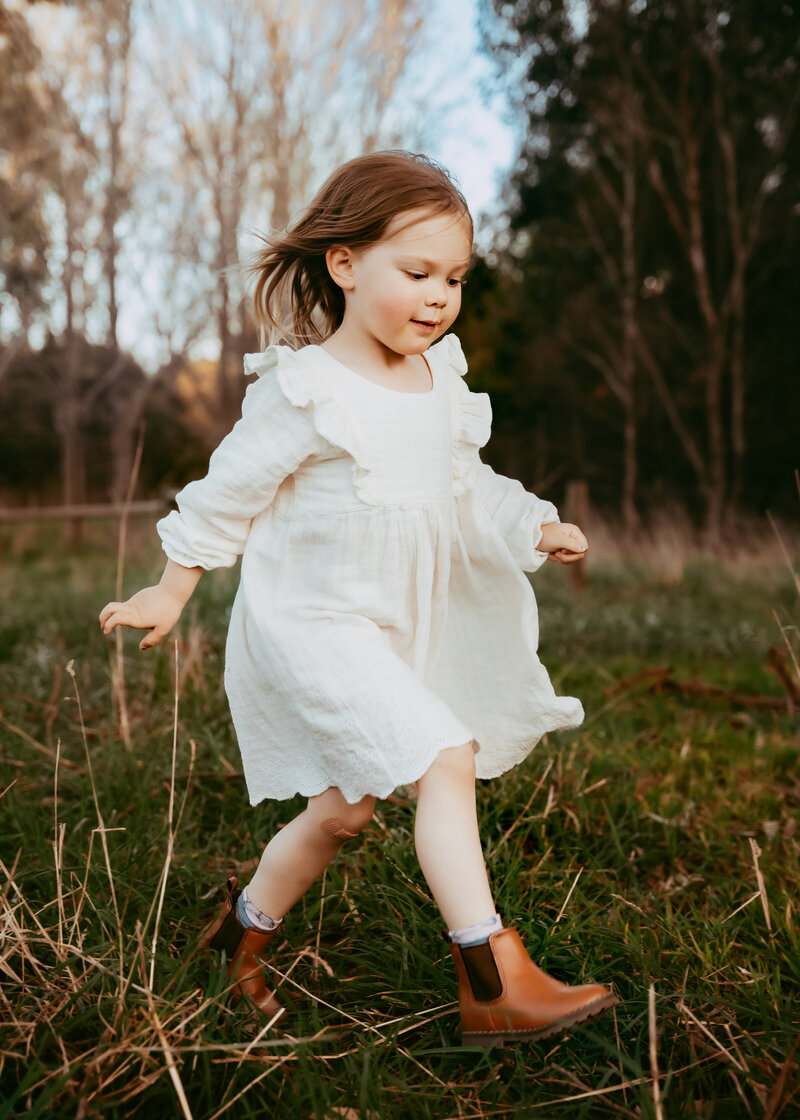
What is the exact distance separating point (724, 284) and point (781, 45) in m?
3.45

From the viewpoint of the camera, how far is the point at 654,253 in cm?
1464

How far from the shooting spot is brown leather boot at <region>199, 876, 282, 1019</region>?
64.9 inches

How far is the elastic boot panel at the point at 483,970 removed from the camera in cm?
139

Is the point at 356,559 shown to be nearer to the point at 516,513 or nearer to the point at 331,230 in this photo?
the point at 516,513

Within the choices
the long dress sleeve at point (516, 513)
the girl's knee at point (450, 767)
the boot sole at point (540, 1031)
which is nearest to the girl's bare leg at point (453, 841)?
the girl's knee at point (450, 767)

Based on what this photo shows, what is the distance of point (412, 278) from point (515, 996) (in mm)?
1256

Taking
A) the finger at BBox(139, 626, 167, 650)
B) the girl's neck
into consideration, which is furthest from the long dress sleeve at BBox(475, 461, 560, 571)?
the finger at BBox(139, 626, 167, 650)

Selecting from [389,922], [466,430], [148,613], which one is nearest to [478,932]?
[389,922]

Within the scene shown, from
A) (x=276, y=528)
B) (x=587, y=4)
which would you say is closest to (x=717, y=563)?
(x=276, y=528)

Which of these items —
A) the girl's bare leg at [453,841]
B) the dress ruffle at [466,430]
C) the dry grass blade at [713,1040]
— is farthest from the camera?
the dress ruffle at [466,430]

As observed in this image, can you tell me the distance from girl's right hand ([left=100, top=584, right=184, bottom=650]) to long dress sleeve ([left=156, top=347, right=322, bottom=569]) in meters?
0.08

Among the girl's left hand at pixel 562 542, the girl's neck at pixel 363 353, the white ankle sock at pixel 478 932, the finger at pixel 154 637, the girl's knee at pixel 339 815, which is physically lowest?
the white ankle sock at pixel 478 932

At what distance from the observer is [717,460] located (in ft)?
40.7

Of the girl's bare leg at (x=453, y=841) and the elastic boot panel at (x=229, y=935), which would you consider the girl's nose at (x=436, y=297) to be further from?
the elastic boot panel at (x=229, y=935)
